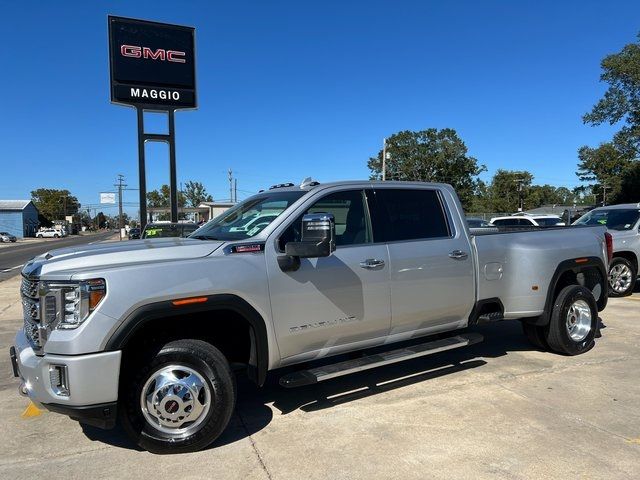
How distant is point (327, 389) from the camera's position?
5008 millimetres

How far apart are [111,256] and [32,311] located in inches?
27.1

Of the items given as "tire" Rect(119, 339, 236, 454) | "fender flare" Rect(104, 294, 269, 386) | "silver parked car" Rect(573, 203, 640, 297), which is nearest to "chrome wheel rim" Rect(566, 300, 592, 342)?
"fender flare" Rect(104, 294, 269, 386)

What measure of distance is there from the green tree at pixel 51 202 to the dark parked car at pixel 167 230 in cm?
11648

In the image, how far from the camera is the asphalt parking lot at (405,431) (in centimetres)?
345

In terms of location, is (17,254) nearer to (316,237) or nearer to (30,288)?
(30,288)

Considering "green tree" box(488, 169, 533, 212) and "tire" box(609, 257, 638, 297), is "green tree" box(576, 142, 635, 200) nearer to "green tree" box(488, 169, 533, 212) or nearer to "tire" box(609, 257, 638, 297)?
"green tree" box(488, 169, 533, 212)

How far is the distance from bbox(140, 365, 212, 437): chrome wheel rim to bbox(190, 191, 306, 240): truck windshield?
3.80 feet

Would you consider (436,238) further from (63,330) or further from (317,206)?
(63,330)

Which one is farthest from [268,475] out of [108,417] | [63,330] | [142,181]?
[142,181]

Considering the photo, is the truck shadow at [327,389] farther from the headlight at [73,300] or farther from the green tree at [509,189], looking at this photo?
the green tree at [509,189]

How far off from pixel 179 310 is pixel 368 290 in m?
1.62

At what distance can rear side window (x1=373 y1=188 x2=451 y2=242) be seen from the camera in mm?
4715

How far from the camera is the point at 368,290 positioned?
4395 millimetres

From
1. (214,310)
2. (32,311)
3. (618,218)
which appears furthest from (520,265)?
(618,218)
